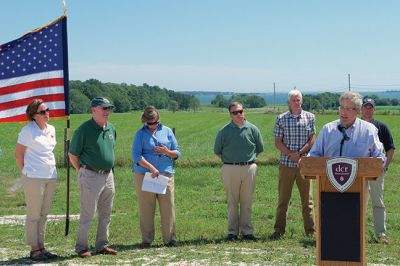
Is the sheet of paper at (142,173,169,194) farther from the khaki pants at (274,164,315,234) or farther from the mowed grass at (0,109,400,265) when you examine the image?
the khaki pants at (274,164,315,234)

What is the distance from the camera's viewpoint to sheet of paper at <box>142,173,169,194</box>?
7789mm

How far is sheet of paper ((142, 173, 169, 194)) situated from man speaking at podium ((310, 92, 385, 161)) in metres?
2.78

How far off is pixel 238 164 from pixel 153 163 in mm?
1207

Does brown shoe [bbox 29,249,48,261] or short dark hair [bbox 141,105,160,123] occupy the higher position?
short dark hair [bbox 141,105,160,123]

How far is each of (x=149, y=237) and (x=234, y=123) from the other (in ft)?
6.31

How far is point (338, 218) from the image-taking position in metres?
5.15

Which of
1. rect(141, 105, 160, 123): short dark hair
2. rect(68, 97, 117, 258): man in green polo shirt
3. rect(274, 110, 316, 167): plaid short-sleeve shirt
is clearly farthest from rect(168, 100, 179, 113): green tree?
rect(68, 97, 117, 258): man in green polo shirt

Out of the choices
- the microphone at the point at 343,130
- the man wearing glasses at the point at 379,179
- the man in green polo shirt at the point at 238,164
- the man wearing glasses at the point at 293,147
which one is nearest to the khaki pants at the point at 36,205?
the man in green polo shirt at the point at 238,164

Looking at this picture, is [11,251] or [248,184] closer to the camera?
[11,251]

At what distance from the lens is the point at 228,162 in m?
8.35

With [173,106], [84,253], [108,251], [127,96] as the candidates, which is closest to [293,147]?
[108,251]

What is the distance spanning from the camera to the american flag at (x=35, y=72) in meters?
8.18

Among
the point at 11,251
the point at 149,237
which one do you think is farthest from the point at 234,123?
the point at 11,251

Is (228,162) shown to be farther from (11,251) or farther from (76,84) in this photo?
(76,84)
